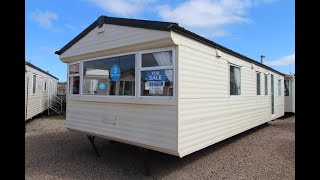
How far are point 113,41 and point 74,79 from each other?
2.04 meters

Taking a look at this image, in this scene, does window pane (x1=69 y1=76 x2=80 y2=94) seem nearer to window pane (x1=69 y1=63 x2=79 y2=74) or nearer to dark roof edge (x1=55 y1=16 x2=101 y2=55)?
window pane (x1=69 y1=63 x2=79 y2=74)

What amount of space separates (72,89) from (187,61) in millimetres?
3808

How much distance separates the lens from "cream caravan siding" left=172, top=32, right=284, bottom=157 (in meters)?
4.82

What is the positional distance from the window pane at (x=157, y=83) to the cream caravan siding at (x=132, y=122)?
10.7 inches

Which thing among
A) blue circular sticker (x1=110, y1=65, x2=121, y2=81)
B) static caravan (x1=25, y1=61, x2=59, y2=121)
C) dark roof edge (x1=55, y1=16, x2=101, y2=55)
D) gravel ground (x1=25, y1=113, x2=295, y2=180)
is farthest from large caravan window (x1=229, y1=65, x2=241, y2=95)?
static caravan (x1=25, y1=61, x2=59, y2=121)

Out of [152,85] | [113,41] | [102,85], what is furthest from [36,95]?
[152,85]

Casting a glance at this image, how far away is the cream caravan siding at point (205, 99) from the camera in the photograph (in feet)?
15.8

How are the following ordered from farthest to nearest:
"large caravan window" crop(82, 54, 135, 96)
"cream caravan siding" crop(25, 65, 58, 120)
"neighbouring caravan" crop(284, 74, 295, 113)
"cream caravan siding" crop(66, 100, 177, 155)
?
"neighbouring caravan" crop(284, 74, 295, 113)
"cream caravan siding" crop(25, 65, 58, 120)
"large caravan window" crop(82, 54, 135, 96)
"cream caravan siding" crop(66, 100, 177, 155)

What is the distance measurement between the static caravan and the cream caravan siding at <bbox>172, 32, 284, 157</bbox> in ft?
26.7

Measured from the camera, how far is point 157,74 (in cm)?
493

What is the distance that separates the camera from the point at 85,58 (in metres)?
6.71

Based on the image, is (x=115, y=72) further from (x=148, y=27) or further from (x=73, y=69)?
(x=73, y=69)
